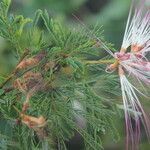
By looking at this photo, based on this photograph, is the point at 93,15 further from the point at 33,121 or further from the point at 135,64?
the point at 33,121

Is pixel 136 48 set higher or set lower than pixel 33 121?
higher

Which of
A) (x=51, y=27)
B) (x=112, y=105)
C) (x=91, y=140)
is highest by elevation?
(x=51, y=27)

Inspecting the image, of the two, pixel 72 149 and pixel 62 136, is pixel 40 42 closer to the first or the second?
pixel 62 136

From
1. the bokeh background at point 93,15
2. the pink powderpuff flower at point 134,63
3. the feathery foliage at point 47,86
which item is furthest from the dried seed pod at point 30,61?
the bokeh background at point 93,15

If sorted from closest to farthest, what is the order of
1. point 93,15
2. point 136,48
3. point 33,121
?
1. point 33,121
2. point 136,48
3. point 93,15

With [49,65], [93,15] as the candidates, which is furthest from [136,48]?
[93,15]

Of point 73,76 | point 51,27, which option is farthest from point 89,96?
point 51,27

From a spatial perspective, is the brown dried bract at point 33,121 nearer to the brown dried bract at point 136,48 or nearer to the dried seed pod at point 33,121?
the dried seed pod at point 33,121

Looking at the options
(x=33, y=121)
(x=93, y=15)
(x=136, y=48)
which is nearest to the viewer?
(x=33, y=121)

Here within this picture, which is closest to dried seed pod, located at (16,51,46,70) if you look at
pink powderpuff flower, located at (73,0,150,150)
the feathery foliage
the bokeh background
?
the feathery foliage

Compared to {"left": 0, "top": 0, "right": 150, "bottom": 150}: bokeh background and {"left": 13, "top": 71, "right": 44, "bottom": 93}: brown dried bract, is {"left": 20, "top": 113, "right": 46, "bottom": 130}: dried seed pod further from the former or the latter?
{"left": 0, "top": 0, "right": 150, "bottom": 150}: bokeh background

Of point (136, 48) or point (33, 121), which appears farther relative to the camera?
point (136, 48)
